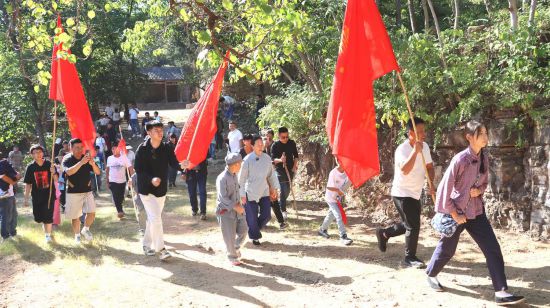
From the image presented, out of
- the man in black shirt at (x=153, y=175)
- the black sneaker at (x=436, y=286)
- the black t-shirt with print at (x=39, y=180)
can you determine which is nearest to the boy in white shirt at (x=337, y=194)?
the black sneaker at (x=436, y=286)

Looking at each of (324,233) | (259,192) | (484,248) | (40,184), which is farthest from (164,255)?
(484,248)

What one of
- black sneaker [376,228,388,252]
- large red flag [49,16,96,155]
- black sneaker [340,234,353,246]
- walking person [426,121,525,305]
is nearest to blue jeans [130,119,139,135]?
large red flag [49,16,96,155]

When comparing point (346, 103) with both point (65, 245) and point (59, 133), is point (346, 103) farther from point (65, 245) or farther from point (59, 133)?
point (59, 133)

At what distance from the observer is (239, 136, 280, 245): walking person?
8.30m

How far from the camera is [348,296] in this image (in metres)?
5.86

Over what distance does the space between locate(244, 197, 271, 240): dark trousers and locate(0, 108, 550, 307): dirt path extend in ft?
0.76

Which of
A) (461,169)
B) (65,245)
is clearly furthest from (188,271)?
(461,169)

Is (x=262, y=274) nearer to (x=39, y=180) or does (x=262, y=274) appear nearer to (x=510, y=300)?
(x=510, y=300)

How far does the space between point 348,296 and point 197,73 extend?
2316cm

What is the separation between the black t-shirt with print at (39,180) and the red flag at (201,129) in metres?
2.95

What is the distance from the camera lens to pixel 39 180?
8.98 metres

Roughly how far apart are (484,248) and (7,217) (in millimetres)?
8399

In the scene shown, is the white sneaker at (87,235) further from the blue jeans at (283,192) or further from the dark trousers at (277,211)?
the blue jeans at (283,192)

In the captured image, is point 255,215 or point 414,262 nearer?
point 414,262
